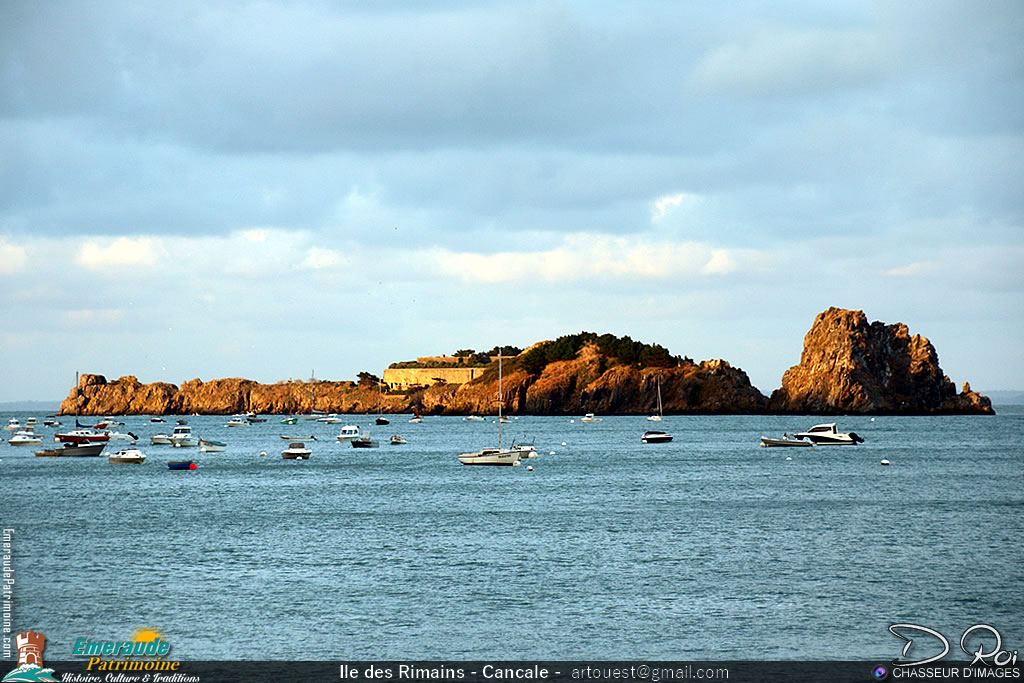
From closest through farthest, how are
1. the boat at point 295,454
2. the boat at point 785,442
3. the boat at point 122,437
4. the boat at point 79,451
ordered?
the boat at point 295,454 < the boat at point 79,451 < the boat at point 785,442 < the boat at point 122,437

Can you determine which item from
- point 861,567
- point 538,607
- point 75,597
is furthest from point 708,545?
point 75,597

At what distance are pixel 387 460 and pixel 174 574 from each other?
7279 centimetres

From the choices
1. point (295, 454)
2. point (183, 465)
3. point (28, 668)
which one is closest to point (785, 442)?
point (295, 454)

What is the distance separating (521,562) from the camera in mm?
41750

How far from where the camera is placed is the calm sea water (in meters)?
29.2

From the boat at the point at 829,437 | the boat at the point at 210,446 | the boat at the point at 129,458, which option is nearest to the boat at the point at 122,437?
the boat at the point at 210,446

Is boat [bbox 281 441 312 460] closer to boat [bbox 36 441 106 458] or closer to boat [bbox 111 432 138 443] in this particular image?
boat [bbox 36 441 106 458]

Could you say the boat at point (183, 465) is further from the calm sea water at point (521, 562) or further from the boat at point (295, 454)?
the boat at point (295, 454)

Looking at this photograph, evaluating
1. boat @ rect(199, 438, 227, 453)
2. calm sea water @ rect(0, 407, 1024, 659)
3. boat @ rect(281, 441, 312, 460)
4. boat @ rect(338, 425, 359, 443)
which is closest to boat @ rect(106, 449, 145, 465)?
boat @ rect(281, 441, 312, 460)

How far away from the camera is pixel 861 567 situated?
40.2 metres

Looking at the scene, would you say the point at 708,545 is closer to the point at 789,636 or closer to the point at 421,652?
the point at 789,636

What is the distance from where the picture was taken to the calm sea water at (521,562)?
29.2 metres

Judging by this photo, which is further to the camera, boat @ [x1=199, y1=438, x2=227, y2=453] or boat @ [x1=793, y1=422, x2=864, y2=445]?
boat @ [x1=793, y1=422, x2=864, y2=445]

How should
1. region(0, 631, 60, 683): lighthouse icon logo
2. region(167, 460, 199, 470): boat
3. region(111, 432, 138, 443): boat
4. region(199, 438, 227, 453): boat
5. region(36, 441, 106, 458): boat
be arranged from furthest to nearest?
region(111, 432, 138, 443): boat, region(199, 438, 227, 453): boat, region(36, 441, 106, 458): boat, region(167, 460, 199, 470): boat, region(0, 631, 60, 683): lighthouse icon logo
